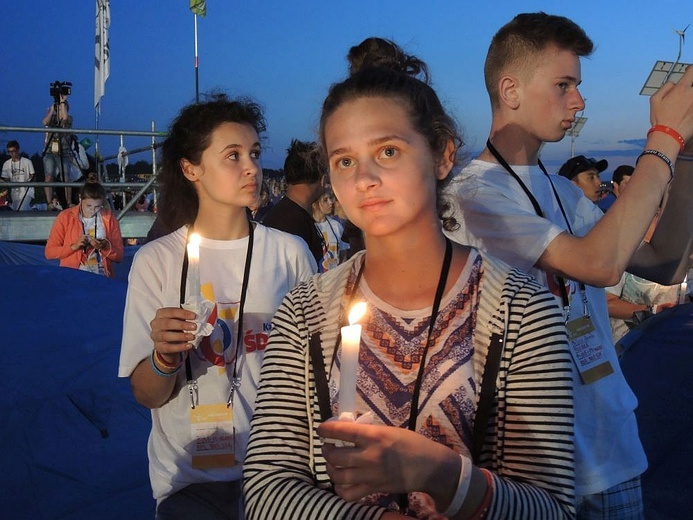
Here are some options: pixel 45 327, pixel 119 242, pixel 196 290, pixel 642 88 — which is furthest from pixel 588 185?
pixel 196 290

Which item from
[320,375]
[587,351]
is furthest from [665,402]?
[320,375]

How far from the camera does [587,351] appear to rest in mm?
1843

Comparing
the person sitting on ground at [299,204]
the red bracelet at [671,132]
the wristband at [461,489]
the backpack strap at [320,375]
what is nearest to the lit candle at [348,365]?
the wristband at [461,489]

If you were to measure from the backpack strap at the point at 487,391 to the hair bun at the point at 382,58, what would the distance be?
2.45 ft

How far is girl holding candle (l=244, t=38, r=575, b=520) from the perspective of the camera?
1.18 metres

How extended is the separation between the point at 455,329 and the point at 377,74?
0.60m

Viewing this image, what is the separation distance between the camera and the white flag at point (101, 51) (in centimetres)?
1350

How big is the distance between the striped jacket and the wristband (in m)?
0.06

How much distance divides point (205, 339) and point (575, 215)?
48.6 inches

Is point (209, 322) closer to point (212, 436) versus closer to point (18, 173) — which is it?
point (212, 436)

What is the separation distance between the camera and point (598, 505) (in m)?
1.82

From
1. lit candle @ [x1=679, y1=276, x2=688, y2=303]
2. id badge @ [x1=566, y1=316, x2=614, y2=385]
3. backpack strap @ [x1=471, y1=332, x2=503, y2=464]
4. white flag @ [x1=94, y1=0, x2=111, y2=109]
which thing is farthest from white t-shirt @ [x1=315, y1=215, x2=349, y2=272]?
white flag @ [x1=94, y1=0, x2=111, y2=109]

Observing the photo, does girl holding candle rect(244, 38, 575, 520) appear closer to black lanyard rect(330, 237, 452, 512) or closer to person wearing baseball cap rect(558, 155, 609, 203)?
black lanyard rect(330, 237, 452, 512)

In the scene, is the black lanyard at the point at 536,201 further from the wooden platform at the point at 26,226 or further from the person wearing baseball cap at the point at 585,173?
the wooden platform at the point at 26,226
